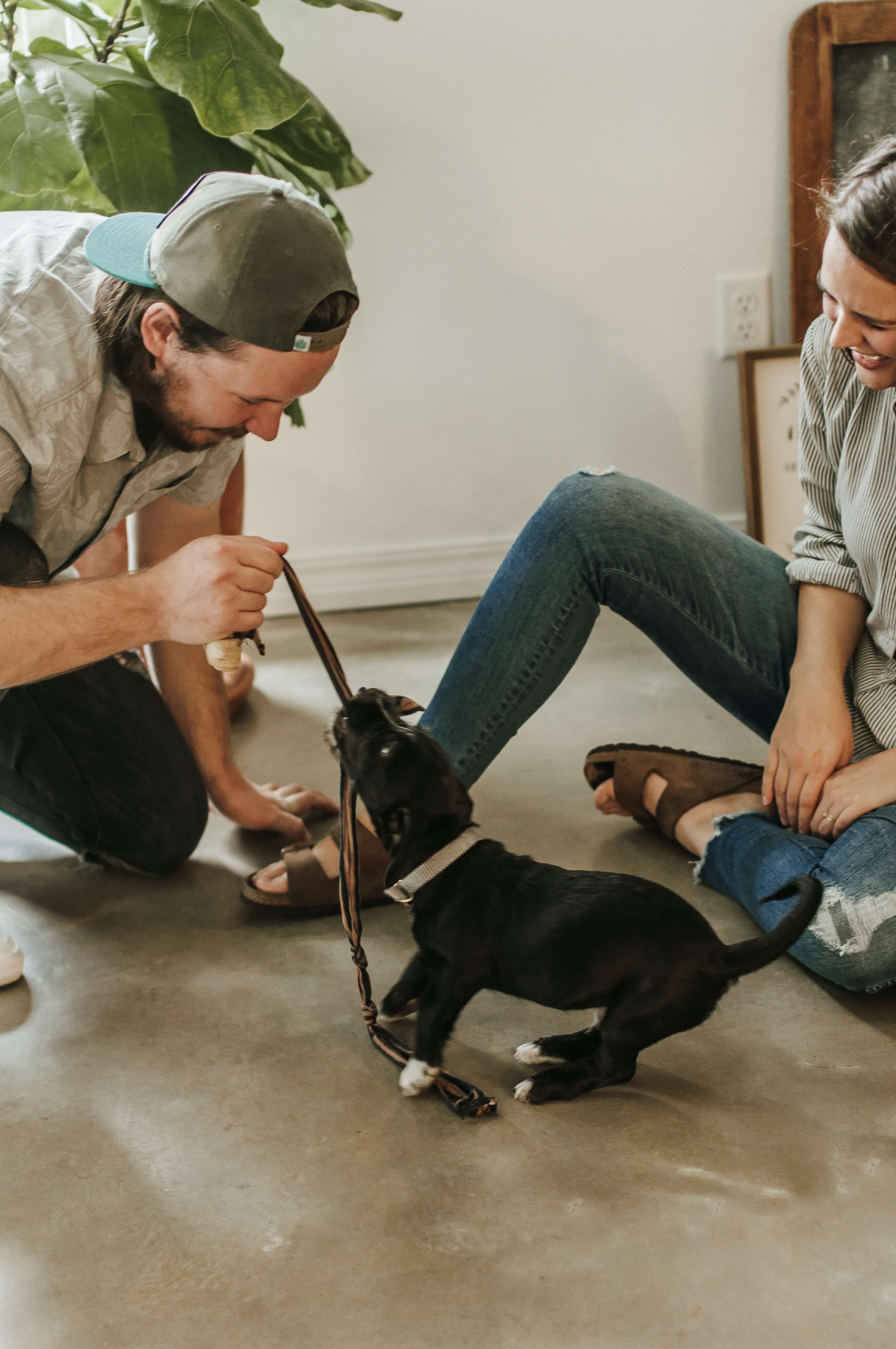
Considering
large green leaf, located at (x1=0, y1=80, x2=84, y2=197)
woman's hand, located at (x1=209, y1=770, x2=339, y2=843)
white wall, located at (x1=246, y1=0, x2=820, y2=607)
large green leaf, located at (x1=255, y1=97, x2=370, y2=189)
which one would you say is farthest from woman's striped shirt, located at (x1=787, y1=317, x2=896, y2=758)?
white wall, located at (x1=246, y1=0, x2=820, y2=607)

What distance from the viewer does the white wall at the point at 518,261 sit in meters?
2.37

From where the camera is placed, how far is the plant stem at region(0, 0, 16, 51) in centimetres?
176

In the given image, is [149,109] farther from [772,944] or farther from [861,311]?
[772,944]

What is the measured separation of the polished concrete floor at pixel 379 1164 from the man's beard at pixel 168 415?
0.59 m

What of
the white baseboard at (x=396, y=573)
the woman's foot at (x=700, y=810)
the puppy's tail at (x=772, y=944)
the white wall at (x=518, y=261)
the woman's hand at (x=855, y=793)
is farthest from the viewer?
the white baseboard at (x=396, y=573)

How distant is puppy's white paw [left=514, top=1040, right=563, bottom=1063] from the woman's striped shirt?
50cm

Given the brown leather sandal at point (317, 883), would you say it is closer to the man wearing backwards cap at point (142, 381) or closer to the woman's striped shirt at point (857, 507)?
the man wearing backwards cap at point (142, 381)

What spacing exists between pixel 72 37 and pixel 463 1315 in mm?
2251

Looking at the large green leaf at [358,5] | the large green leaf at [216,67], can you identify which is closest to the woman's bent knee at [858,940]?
the large green leaf at [216,67]

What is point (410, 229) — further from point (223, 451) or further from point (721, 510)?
point (223, 451)

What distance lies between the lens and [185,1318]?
86cm

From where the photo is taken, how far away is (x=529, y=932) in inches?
40.2

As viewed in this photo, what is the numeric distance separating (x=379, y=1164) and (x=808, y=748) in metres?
0.63

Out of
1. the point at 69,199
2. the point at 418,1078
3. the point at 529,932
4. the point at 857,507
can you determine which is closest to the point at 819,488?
the point at 857,507
